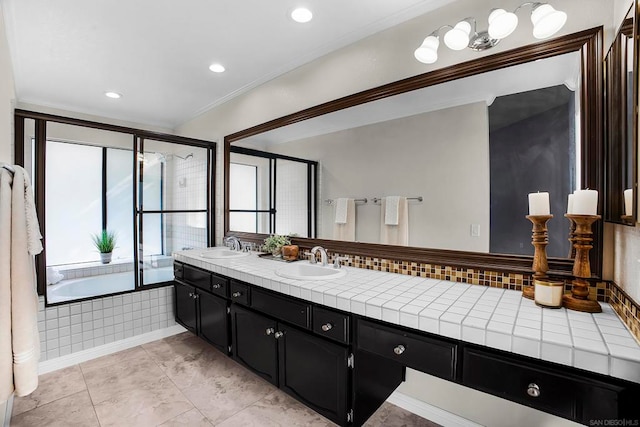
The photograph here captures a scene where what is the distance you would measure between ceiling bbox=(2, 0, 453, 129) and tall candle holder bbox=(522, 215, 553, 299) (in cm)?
128

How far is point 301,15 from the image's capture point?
1879 mm

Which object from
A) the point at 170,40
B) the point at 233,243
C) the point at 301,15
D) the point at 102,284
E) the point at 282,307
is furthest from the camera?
the point at 102,284

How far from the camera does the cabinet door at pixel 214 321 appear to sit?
2246 mm

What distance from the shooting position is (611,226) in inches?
49.9

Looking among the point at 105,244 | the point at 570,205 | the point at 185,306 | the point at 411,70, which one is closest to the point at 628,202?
the point at 570,205

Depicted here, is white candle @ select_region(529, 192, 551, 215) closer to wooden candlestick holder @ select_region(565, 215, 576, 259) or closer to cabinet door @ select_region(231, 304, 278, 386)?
wooden candlestick holder @ select_region(565, 215, 576, 259)

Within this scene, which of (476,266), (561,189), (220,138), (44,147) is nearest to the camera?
(561,189)

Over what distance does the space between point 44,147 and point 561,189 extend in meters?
3.61

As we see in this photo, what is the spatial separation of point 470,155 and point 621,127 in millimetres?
604

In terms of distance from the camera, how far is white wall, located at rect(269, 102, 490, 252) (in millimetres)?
1640

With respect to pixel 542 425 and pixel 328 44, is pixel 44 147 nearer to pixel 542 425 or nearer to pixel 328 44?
pixel 328 44

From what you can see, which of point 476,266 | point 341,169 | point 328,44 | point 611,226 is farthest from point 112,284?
point 611,226

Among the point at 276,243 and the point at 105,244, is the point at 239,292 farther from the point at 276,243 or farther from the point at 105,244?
the point at 105,244

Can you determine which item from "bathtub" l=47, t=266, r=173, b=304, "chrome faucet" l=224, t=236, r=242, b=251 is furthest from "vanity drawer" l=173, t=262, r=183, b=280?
"chrome faucet" l=224, t=236, r=242, b=251
